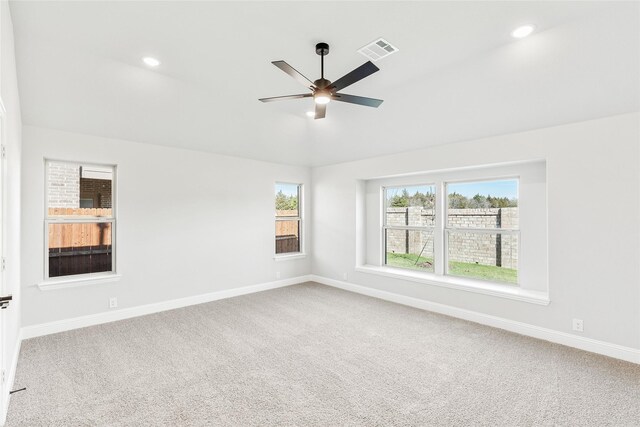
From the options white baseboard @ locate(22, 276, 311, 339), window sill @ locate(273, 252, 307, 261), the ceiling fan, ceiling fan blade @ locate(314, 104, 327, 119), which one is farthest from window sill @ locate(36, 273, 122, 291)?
ceiling fan blade @ locate(314, 104, 327, 119)

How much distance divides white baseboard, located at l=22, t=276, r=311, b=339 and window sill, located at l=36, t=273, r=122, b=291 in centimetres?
42

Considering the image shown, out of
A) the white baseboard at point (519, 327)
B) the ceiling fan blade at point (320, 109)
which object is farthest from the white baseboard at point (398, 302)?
the ceiling fan blade at point (320, 109)

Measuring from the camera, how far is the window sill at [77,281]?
3.83m

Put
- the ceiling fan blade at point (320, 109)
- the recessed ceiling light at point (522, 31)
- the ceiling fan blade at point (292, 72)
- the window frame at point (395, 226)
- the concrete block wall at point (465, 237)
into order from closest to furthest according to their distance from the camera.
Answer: the ceiling fan blade at point (292, 72) → the recessed ceiling light at point (522, 31) → the ceiling fan blade at point (320, 109) → the concrete block wall at point (465, 237) → the window frame at point (395, 226)

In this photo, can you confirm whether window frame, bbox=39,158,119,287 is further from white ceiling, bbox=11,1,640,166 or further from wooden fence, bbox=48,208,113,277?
white ceiling, bbox=11,1,640,166

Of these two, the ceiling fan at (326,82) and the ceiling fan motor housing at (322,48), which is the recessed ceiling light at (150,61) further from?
the ceiling fan motor housing at (322,48)

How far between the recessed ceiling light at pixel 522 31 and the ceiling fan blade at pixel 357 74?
124 cm

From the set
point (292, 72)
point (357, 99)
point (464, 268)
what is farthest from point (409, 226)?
point (292, 72)

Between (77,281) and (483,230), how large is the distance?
550 cm

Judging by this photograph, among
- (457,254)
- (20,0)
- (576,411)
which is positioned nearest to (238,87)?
(20,0)

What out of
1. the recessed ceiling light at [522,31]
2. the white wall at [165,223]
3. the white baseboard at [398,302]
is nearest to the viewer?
the recessed ceiling light at [522,31]

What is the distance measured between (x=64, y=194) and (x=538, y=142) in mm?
5886

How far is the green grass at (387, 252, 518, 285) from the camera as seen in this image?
14.5 ft

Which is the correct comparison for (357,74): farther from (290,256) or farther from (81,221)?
(290,256)
